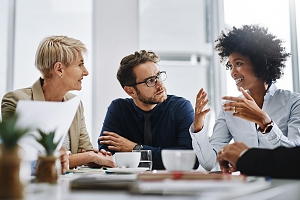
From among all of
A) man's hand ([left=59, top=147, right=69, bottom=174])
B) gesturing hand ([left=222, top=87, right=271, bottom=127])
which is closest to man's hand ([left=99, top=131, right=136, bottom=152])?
gesturing hand ([left=222, top=87, right=271, bottom=127])

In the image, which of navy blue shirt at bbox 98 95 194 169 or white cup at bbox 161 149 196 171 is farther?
navy blue shirt at bbox 98 95 194 169

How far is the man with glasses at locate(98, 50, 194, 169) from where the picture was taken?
2.53 m

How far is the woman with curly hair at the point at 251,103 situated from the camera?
84.5 inches

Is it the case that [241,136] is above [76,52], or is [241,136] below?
below

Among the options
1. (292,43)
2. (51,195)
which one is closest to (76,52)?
(51,195)

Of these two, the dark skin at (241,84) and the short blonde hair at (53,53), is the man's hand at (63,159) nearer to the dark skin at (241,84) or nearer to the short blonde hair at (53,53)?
the dark skin at (241,84)

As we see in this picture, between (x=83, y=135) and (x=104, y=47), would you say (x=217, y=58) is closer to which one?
(x=104, y=47)

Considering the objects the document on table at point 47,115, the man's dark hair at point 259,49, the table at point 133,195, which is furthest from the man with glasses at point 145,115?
the table at point 133,195

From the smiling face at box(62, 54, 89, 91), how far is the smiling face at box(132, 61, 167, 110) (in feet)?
1.30

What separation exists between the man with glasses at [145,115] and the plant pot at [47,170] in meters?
1.34

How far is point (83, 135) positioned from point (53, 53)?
580 mm

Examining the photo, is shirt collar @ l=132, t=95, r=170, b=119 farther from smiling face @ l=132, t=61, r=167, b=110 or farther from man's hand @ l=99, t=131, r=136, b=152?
man's hand @ l=99, t=131, r=136, b=152

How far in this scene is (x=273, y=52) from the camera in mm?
2611

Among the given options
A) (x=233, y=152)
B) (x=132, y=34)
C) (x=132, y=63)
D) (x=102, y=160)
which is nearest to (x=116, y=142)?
(x=102, y=160)
